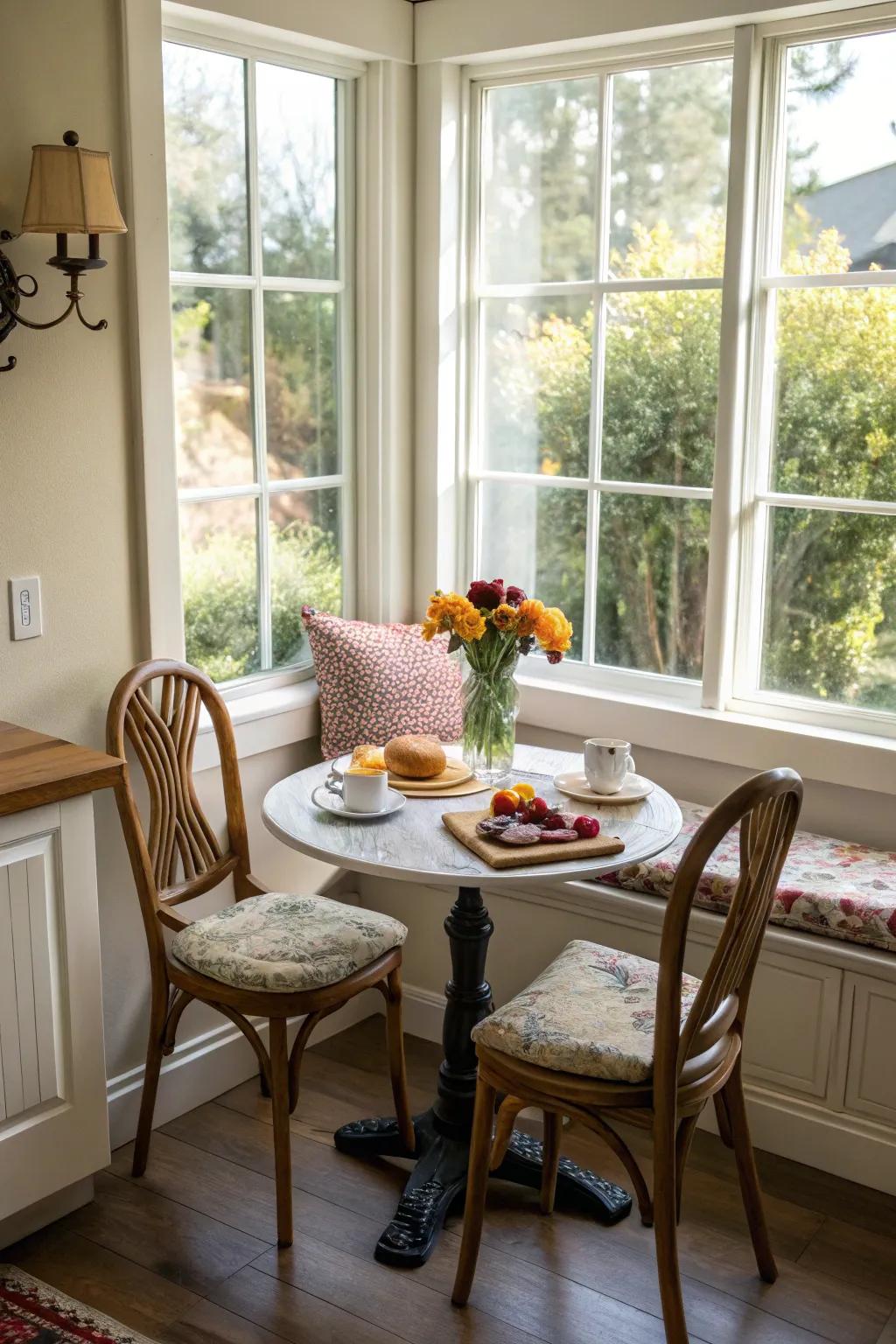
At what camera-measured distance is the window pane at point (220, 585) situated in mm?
2891

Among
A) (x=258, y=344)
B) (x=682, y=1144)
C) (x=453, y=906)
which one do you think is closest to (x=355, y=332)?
(x=258, y=344)

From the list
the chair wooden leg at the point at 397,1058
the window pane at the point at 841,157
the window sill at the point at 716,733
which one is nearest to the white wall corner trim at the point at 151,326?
Answer: the chair wooden leg at the point at 397,1058

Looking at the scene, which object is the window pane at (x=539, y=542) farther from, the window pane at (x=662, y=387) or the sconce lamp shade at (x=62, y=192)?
the sconce lamp shade at (x=62, y=192)

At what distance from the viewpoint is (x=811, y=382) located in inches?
112

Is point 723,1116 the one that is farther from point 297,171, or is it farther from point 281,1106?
point 297,171

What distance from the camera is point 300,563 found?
3184mm

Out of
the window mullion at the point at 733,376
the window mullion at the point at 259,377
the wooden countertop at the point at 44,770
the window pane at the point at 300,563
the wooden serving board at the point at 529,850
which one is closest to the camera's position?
the wooden countertop at the point at 44,770

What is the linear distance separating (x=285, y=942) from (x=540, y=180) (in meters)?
1.91

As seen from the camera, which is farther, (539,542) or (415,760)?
(539,542)

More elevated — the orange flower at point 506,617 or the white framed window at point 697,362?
the white framed window at point 697,362

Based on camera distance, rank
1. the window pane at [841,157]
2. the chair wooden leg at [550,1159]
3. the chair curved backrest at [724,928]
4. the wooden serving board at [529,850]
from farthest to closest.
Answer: the window pane at [841,157]
the chair wooden leg at [550,1159]
the wooden serving board at [529,850]
the chair curved backrest at [724,928]

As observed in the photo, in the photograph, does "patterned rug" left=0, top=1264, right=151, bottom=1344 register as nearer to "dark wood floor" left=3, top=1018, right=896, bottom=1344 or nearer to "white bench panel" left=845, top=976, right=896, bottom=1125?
"dark wood floor" left=3, top=1018, right=896, bottom=1344

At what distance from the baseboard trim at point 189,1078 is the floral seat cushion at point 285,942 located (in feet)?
1.50

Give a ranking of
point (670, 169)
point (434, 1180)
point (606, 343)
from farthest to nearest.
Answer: point (606, 343), point (670, 169), point (434, 1180)
